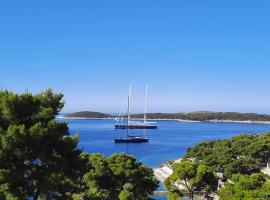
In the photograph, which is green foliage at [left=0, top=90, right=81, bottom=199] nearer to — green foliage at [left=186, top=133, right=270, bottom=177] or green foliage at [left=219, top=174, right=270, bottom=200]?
green foliage at [left=219, top=174, right=270, bottom=200]

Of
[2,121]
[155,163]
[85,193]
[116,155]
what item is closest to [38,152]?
[2,121]

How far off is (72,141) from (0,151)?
2178 mm

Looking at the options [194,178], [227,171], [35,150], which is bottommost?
[227,171]

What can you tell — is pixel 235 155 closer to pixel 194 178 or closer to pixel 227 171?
pixel 227 171

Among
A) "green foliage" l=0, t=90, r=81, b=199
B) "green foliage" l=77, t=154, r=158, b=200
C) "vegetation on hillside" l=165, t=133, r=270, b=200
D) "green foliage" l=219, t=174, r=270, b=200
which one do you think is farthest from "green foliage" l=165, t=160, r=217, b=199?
"green foliage" l=0, t=90, r=81, b=199

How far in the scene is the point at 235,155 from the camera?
140ft

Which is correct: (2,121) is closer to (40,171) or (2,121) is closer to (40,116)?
(40,116)

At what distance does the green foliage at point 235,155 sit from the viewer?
35188 millimetres

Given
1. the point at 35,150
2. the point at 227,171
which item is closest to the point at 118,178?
the point at 35,150

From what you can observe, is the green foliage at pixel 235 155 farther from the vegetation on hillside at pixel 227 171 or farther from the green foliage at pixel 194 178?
the green foliage at pixel 194 178

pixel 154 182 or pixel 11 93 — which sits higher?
pixel 11 93

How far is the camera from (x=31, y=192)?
1188cm

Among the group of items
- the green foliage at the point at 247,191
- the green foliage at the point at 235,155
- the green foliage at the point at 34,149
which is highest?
the green foliage at the point at 34,149

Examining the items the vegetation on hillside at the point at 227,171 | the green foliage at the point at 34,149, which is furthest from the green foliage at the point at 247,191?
the green foliage at the point at 34,149
